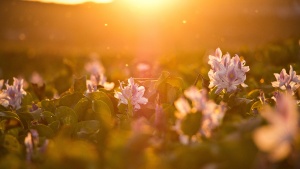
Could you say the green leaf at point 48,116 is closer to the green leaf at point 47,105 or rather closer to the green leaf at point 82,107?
the green leaf at point 82,107

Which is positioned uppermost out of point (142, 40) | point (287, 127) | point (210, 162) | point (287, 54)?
point (142, 40)

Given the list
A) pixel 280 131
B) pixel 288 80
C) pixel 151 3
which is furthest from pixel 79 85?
pixel 151 3

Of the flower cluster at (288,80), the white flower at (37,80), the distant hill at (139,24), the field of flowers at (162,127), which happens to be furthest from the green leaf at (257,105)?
the distant hill at (139,24)

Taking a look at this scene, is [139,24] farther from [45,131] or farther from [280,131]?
[280,131]

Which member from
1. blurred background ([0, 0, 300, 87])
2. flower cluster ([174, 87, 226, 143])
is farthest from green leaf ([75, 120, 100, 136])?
blurred background ([0, 0, 300, 87])

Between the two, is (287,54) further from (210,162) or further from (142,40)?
(142,40)

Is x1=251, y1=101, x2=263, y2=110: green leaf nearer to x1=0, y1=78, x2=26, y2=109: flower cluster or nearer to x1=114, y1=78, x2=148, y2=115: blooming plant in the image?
x1=114, y1=78, x2=148, y2=115: blooming plant

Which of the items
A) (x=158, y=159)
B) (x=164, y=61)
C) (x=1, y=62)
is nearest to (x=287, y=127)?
(x=158, y=159)
